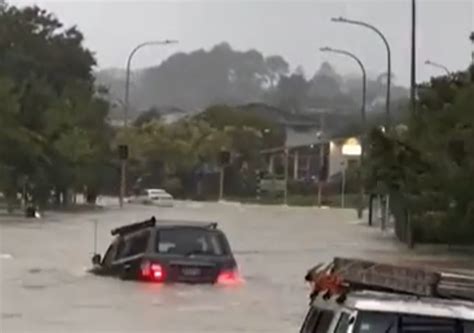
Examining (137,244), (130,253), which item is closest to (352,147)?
(130,253)

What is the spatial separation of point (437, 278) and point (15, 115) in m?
→ 74.8

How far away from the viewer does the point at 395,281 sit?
7070mm

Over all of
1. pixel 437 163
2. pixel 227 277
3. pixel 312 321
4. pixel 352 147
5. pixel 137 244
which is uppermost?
pixel 352 147

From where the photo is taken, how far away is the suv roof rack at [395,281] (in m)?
6.91

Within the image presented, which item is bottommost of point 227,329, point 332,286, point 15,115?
point 227,329

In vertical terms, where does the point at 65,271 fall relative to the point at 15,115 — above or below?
below

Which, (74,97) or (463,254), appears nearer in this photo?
(463,254)

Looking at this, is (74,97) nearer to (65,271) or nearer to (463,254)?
(463,254)

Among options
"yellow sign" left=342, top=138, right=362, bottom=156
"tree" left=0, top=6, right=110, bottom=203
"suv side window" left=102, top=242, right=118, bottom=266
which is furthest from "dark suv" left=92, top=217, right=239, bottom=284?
"yellow sign" left=342, top=138, right=362, bottom=156

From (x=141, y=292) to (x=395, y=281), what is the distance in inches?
685

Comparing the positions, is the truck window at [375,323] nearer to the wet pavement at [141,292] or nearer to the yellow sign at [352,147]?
the wet pavement at [141,292]

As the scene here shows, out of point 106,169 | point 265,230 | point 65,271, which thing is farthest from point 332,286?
point 106,169

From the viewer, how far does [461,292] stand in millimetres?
6918

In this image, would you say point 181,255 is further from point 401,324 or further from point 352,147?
point 352,147
